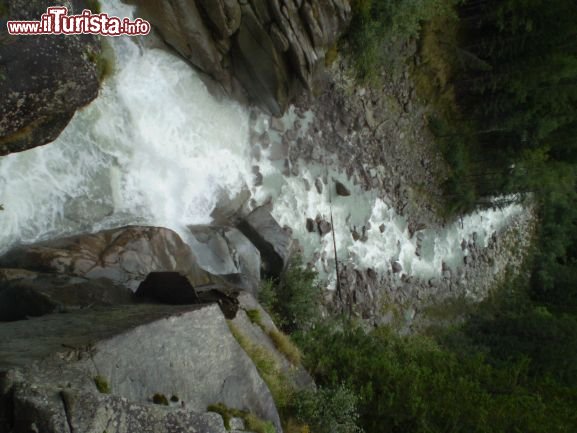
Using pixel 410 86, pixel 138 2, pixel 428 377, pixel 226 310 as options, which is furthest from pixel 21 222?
pixel 410 86

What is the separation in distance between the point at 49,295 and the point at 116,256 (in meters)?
1.28

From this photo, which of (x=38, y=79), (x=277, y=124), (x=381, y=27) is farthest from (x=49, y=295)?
(x=381, y=27)

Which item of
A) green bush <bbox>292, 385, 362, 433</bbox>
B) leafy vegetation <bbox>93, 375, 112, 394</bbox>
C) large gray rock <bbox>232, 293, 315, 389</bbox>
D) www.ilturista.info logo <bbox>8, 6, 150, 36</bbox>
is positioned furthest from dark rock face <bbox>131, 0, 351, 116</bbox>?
leafy vegetation <bbox>93, 375, 112, 394</bbox>

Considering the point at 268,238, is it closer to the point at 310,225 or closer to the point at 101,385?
the point at 310,225

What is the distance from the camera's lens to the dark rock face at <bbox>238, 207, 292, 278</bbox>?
331 inches

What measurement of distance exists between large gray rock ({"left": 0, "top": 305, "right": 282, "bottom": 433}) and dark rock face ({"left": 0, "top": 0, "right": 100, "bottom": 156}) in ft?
6.15

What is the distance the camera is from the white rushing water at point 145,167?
654cm

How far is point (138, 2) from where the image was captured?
7.32m

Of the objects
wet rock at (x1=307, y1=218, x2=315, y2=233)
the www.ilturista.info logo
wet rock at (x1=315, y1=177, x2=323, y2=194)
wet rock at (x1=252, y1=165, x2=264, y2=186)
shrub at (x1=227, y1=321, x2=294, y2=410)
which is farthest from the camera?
wet rock at (x1=315, y1=177, x2=323, y2=194)

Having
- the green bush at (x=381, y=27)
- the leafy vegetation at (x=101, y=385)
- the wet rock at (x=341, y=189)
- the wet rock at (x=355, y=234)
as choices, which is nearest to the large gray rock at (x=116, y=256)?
the leafy vegetation at (x=101, y=385)

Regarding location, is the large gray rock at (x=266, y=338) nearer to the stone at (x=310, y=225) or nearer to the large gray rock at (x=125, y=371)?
the large gray rock at (x=125, y=371)

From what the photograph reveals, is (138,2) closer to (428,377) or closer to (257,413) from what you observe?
(257,413)

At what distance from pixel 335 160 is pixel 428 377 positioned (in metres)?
4.31

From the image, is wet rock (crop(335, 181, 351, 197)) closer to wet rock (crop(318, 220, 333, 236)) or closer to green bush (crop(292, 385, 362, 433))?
wet rock (crop(318, 220, 333, 236))
